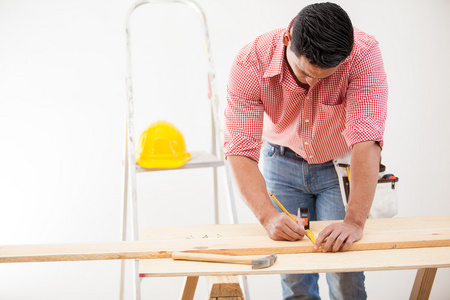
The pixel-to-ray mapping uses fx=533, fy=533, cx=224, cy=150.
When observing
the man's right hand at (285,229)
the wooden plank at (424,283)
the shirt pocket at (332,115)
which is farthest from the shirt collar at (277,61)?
the wooden plank at (424,283)

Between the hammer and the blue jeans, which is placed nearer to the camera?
the hammer

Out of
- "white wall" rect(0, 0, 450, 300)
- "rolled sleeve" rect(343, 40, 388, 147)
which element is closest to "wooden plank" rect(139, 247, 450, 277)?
"rolled sleeve" rect(343, 40, 388, 147)

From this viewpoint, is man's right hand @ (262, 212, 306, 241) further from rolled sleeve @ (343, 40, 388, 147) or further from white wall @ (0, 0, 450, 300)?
white wall @ (0, 0, 450, 300)

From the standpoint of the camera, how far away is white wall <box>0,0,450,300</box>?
347 cm

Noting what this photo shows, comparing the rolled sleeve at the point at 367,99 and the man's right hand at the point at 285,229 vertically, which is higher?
the rolled sleeve at the point at 367,99

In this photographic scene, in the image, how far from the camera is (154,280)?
11.7ft

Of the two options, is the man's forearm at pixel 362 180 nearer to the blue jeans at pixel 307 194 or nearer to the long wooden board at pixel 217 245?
the long wooden board at pixel 217 245

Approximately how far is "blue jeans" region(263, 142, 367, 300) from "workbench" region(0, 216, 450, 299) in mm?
235

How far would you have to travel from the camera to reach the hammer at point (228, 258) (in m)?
1.52

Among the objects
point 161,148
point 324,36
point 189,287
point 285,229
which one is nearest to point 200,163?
point 161,148

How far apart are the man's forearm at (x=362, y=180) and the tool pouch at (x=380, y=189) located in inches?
7.9

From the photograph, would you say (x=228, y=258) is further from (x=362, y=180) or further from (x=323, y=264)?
(x=362, y=180)

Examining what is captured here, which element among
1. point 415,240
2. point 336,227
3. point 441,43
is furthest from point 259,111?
point 441,43

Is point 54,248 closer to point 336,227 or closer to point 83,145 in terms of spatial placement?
point 336,227
